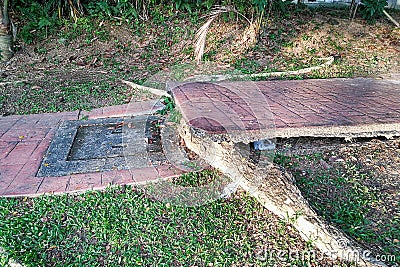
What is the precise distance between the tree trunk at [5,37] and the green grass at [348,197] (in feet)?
14.4

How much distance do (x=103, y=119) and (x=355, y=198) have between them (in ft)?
7.89

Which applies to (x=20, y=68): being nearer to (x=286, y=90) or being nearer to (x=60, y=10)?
(x=60, y=10)

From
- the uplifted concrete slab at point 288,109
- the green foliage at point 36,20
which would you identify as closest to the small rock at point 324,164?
the uplifted concrete slab at point 288,109

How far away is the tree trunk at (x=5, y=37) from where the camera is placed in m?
5.38

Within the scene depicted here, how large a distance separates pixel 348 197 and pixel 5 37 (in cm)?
506

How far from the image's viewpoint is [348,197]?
2617 mm

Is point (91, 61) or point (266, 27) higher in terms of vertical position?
point (266, 27)

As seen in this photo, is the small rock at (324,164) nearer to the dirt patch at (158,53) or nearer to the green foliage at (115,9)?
the dirt patch at (158,53)

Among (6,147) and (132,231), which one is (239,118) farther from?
(6,147)

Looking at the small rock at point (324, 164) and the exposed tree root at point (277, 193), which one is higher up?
the exposed tree root at point (277, 193)

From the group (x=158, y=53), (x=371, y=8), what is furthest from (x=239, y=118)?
(x=371, y=8)

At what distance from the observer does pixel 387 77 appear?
469 centimetres

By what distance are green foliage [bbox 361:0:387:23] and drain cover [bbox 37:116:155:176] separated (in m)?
4.27

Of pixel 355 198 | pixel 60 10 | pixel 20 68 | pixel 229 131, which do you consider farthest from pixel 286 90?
pixel 60 10
